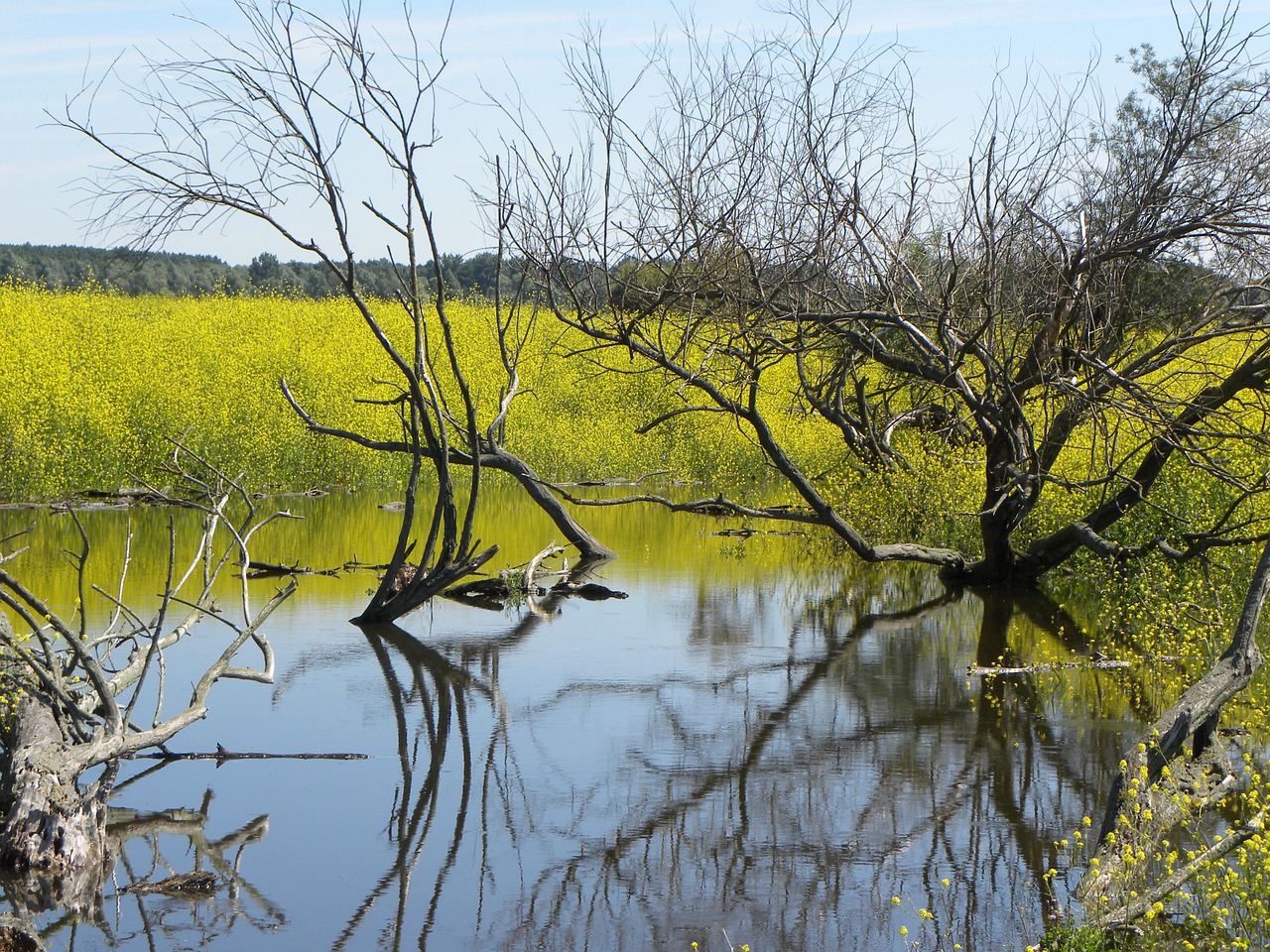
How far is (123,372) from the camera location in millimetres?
23750

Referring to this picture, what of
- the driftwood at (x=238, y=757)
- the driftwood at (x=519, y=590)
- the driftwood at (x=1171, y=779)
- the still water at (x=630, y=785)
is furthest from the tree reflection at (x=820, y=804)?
the driftwood at (x=519, y=590)

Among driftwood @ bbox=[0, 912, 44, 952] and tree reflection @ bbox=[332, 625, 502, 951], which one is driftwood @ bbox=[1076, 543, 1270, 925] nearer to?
tree reflection @ bbox=[332, 625, 502, 951]

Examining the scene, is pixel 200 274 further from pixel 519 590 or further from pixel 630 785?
pixel 630 785

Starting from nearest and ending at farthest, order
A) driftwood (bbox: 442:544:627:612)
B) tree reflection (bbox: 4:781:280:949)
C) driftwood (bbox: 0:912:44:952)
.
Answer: driftwood (bbox: 0:912:44:952) < tree reflection (bbox: 4:781:280:949) < driftwood (bbox: 442:544:627:612)

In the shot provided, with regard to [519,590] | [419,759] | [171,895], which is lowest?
[519,590]

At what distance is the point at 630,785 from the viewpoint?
7.36m

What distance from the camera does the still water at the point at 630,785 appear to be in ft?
18.2

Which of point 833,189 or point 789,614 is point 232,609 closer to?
point 789,614

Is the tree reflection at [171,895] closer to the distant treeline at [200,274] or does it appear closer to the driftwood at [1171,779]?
the driftwood at [1171,779]

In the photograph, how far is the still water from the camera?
5547 mm

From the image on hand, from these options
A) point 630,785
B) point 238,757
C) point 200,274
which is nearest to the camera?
point 630,785

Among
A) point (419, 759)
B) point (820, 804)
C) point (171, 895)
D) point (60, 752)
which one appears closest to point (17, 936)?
point (171, 895)

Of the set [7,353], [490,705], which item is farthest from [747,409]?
[7,353]

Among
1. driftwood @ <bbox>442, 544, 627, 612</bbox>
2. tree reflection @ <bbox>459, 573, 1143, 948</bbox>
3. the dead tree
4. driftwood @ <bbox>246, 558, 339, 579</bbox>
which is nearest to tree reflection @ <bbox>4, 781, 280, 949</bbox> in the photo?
the dead tree
